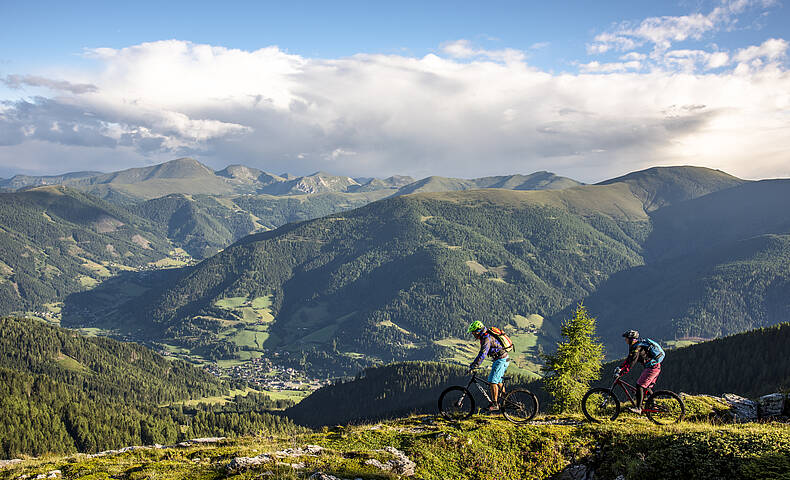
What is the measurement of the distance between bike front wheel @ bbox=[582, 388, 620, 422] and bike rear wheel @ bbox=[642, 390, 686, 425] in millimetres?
1531

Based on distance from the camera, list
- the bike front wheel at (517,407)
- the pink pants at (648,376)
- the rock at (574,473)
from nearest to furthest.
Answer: the rock at (574,473), the pink pants at (648,376), the bike front wheel at (517,407)

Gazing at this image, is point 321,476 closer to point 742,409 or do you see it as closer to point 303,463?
point 303,463

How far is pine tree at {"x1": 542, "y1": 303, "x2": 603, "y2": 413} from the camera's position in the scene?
151ft

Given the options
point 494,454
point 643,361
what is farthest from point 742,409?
point 494,454

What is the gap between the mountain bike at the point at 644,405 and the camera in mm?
21862

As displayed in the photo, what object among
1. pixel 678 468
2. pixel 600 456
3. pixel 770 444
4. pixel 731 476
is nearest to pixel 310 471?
pixel 600 456

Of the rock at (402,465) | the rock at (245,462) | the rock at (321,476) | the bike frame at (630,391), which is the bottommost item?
the rock at (402,465)

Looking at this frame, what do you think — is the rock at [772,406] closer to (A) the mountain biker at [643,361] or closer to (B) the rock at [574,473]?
(A) the mountain biker at [643,361]

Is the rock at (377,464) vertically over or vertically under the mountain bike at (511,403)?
under

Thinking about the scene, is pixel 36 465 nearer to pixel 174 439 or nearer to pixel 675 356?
pixel 174 439

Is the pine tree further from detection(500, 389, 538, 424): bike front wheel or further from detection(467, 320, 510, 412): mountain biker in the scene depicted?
detection(467, 320, 510, 412): mountain biker

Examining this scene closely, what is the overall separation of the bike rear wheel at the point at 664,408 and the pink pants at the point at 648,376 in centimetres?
72

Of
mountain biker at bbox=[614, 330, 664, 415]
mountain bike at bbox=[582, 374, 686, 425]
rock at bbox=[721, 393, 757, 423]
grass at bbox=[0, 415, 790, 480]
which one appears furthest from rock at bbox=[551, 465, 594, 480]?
rock at bbox=[721, 393, 757, 423]

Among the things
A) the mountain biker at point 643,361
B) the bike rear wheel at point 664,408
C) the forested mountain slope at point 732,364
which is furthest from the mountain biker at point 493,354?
the forested mountain slope at point 732,364
